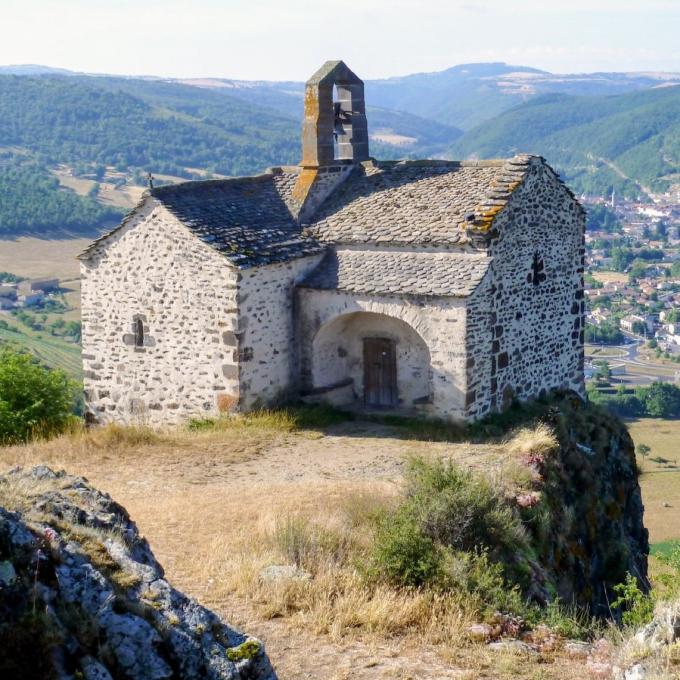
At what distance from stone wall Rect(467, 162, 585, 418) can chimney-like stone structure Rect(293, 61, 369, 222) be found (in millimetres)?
4099

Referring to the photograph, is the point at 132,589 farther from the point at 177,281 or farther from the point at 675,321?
the point at 675,321

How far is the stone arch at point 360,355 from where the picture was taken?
1852 cm

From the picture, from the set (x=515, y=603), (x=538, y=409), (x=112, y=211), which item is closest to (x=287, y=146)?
(x=112, y=211)

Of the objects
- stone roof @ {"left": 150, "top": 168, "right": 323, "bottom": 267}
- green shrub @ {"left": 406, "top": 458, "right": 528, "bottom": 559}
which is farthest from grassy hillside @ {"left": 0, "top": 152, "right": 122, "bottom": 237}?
green shrub @ {"left": 406, "top": 458, "right": 528, "bottom": 559}

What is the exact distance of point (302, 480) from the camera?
46.5ft

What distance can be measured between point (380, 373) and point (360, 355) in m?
0.50

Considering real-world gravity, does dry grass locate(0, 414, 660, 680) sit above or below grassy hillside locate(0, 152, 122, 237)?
below

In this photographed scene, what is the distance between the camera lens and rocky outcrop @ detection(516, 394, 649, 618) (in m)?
13.7

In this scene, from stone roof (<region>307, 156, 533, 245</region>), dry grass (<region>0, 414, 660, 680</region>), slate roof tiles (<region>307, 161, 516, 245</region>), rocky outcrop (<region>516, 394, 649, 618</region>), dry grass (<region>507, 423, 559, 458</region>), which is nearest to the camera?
dry grass (<region>0, 414, 660, 680</region>)

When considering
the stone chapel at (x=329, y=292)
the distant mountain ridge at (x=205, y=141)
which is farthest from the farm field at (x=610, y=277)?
the stone chapel at (x=329, y=292)

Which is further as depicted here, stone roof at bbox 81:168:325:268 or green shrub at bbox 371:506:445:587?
stone roof at bbox 81:168:325:268

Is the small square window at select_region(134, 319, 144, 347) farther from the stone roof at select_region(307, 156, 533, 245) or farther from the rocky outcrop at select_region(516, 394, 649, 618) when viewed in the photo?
the rocky outcrop at select_region(516, 394, 649, 618)

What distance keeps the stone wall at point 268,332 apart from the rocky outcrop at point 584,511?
15.6 feet

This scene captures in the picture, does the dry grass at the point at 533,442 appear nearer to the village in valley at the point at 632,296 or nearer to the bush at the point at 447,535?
the bush at the point at 447,535
